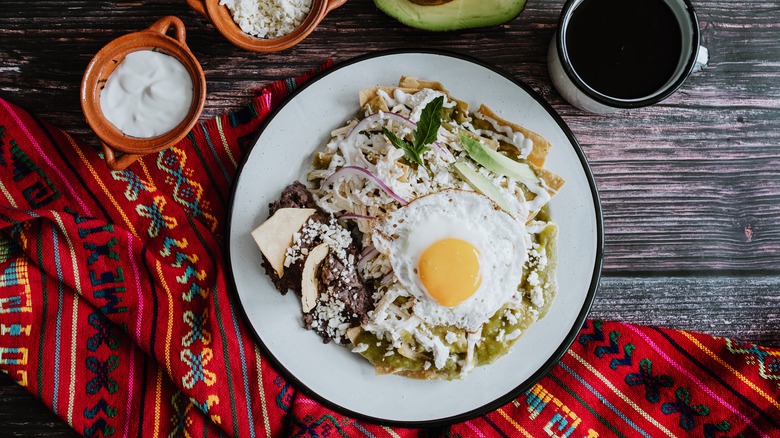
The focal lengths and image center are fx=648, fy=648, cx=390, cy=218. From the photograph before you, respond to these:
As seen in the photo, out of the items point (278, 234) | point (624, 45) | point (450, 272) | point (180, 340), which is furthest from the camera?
point (180, 340)

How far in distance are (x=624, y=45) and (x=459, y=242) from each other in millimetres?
1123

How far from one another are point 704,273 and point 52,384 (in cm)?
310

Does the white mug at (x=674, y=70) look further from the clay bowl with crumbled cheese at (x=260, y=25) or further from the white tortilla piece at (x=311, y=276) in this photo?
the white tortilla piece at (x=311, y=276)

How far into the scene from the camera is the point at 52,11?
3.05 meters

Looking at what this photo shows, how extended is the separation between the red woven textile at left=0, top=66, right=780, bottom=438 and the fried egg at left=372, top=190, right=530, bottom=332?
63cm

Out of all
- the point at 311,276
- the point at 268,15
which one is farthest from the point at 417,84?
the point at 311,276

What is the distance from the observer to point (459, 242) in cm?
263

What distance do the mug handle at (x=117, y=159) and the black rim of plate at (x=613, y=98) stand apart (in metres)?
1.84

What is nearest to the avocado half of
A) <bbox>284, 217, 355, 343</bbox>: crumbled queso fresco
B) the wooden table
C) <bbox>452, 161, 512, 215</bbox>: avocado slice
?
the wooden table

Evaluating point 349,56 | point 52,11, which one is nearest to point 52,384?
point 52,11

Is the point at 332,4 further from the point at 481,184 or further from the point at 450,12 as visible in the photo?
the point at 481,184

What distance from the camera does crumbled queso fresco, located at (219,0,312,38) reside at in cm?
277

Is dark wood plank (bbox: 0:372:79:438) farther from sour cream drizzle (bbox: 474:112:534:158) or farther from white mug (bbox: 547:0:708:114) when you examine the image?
white mug (bbox: 547:0:708:114)

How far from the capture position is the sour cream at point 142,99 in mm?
2691
